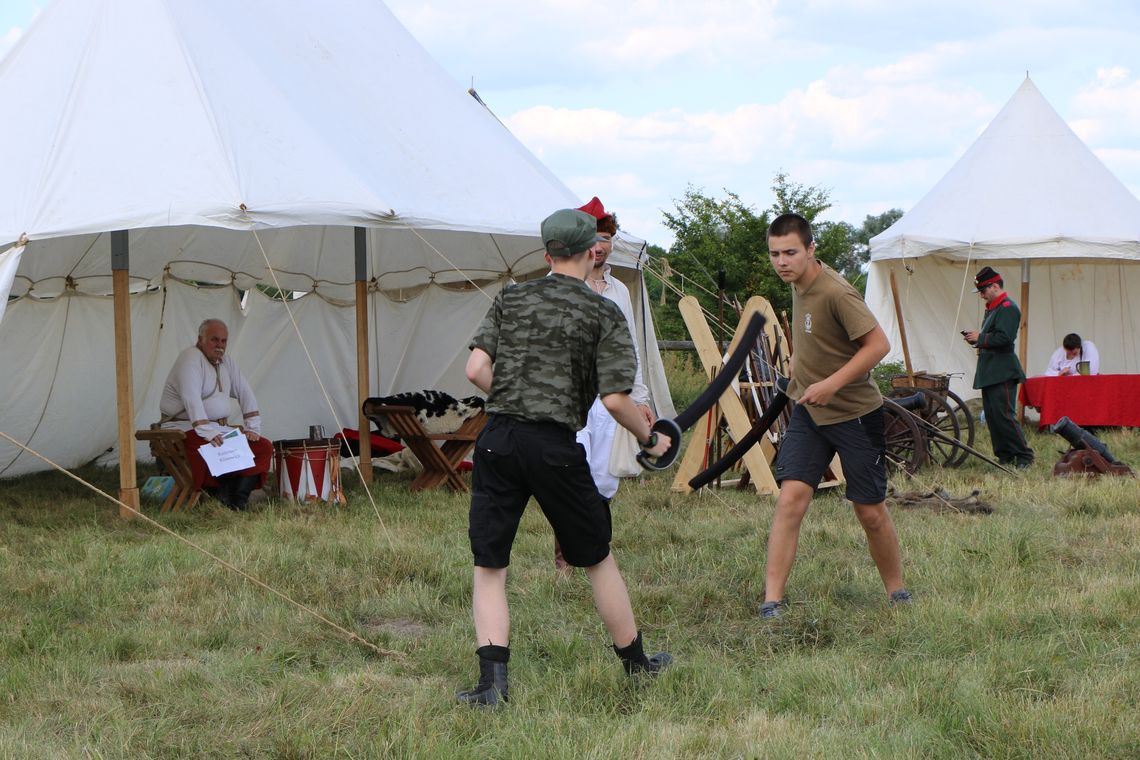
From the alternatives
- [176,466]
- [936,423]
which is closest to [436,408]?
[176,466]

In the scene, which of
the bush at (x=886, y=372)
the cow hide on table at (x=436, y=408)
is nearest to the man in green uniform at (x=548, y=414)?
the cow hide on table at (x=436, y=408)

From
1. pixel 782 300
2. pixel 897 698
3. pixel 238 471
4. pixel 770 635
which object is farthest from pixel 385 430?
pixel 782 300

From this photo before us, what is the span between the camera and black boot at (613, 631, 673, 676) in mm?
3320

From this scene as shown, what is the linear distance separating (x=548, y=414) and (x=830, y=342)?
1308 mm

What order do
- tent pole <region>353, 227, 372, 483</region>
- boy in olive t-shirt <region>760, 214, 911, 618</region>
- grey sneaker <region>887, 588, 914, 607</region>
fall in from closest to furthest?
boy in olive t-shirt <region>760, 214, 911, 618</region>, grey sneaker <region>887, 588, 914, 607</region>, tent pole <region>353, 227, 372, 483</region>

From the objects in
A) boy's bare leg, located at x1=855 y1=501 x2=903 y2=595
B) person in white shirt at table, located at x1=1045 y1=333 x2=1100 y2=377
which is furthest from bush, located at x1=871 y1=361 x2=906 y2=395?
boy's bare leg, located at x1=855 y1=501 x2=903 y2=595

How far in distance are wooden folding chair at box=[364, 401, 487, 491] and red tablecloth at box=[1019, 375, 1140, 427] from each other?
5.03 meters

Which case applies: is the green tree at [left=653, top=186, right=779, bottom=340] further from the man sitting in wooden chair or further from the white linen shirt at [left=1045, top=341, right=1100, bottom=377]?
the man sitting in wooden chair

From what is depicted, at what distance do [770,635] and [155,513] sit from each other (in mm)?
3973

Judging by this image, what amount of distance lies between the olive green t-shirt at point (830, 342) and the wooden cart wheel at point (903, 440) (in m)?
3.60

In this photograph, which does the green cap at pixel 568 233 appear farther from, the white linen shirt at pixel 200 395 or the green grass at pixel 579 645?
the white linen shirt at pixel 200 395

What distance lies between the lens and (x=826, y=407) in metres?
4.03

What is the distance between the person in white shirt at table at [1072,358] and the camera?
34.5ft

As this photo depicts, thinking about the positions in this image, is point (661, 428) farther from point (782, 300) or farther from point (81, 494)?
point (782, 300)
